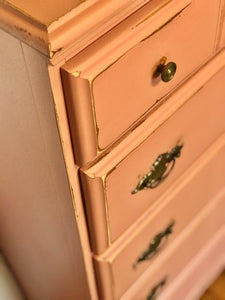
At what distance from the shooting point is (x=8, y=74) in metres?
0.60

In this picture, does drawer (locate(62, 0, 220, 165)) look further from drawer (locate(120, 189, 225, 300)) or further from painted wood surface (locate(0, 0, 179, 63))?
drawer (locate(120, 189, 225, 300))

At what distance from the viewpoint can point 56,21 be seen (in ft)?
1.56

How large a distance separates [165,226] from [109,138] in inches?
14.3

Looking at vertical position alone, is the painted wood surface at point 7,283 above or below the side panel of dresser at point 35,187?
above

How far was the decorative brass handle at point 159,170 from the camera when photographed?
78cm

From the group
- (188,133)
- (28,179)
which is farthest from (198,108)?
(28,179)

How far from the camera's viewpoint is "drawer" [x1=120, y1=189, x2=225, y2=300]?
102 centimetres

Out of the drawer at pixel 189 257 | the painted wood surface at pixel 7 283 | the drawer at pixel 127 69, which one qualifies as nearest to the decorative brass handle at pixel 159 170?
the drawer at pixel 127 69

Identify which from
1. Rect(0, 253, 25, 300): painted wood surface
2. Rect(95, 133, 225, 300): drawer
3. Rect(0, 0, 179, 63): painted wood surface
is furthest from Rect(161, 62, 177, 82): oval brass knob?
Rect(0, 253, 25, 300): painted wood surface

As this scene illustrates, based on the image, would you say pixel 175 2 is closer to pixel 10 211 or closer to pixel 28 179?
pixel 28 179

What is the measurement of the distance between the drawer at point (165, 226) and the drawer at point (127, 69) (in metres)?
0.25

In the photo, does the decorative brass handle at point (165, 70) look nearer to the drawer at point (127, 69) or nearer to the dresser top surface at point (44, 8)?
the drawer at point (127, 69)

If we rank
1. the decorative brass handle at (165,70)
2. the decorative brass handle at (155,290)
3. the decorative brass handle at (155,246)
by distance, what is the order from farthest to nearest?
the decorative brass handle at (155,290), the decorative brass handle at (155,246), the decorative brass handle at (165,70)

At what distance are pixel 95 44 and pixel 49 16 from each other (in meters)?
0.08
